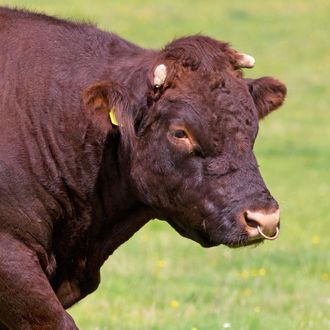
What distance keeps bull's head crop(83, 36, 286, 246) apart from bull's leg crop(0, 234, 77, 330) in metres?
0.79

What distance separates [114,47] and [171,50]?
520 mm

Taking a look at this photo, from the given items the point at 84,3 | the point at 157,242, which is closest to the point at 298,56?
the point at 84,3

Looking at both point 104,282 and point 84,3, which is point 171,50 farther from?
point 84,3

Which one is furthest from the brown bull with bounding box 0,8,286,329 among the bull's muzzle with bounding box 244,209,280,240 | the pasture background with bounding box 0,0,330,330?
the pasture background with bounding box 0,0,330,330

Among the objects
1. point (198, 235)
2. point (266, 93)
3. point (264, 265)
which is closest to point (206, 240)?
point (198, 235)

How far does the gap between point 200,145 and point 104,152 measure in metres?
0.74

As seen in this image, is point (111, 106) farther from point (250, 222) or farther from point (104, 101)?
point (250, 222)

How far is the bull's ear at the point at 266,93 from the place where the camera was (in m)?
6.70

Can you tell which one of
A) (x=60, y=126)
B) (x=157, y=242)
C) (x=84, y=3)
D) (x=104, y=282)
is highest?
(x=60, y=126)

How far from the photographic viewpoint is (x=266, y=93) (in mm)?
6793

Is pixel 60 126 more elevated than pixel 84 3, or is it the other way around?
pixel 60 126

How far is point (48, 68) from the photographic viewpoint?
6.51 meters

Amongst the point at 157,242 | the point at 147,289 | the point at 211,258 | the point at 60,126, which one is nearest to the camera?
Answer: the point at 60,126

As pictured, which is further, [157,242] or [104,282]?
[157,242]
